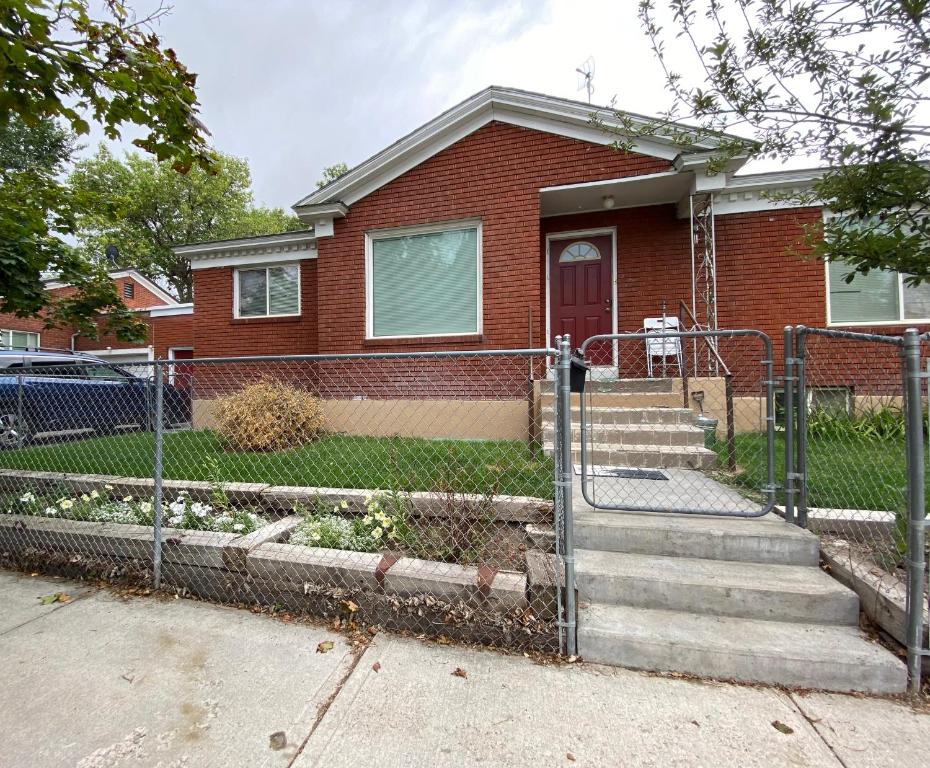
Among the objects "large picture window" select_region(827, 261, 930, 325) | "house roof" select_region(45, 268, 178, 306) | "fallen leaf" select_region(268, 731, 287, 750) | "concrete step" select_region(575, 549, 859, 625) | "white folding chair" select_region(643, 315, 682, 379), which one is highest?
"house roof" select_region(45, 268, 178, 306)

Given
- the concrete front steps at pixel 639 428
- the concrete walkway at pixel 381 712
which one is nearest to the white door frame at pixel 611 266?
the concrete front steps at pixel 639 428

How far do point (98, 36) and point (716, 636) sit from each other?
494 centimetres

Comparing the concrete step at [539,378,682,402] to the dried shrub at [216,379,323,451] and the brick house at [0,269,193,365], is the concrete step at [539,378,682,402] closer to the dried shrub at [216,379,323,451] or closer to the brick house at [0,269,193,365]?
the dried shrub at [216,379,323,451]

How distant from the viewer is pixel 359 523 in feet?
10.2

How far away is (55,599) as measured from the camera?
281cm

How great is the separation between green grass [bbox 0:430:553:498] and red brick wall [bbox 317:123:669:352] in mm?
2243

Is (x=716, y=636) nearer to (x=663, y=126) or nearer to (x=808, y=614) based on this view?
(x=808, y=614)

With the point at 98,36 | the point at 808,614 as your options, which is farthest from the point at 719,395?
the point at 98,36

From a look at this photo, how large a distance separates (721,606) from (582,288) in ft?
18.7

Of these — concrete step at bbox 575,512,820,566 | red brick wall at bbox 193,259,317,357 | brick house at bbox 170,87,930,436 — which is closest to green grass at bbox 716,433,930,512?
concrete step at bbox 575,512,820,566

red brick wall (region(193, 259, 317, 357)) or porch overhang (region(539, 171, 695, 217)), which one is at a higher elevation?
porch overhang (region(539, 171, 695, 217))

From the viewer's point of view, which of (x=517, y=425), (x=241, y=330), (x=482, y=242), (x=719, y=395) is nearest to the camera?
(x=719, y=395)

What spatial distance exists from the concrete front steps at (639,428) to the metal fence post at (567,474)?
1701 millimetres

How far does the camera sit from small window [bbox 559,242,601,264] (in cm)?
722
